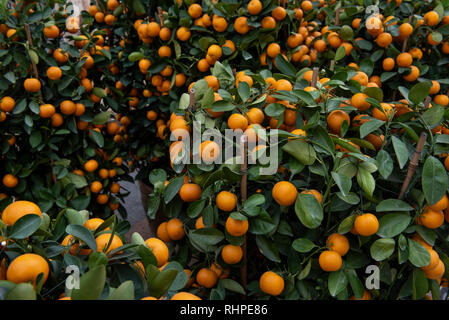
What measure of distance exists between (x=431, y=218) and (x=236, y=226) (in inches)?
17.6

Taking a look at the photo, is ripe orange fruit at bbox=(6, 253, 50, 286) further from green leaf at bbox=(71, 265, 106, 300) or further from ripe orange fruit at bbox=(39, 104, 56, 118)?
ripe orange fruit at bbox=(39, 104, 56, 118)

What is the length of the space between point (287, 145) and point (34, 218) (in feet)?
1.79

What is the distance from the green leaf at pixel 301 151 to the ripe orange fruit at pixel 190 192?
0.26 m

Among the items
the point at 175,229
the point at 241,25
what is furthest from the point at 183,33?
the point at 175,229

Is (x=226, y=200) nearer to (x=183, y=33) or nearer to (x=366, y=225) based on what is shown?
(x=366, y=225)

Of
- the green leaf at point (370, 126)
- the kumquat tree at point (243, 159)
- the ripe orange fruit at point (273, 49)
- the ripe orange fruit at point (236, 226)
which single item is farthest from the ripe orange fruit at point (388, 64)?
the ripe orange fruit at point (236, 226)

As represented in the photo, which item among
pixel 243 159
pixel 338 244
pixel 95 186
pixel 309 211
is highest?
pixel 243 159

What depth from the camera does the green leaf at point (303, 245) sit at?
802 mm

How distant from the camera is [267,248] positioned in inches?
33.3

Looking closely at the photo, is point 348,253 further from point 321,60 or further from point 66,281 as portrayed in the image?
point 321,60

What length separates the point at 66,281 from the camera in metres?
0.55

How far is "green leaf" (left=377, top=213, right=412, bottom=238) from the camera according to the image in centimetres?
78

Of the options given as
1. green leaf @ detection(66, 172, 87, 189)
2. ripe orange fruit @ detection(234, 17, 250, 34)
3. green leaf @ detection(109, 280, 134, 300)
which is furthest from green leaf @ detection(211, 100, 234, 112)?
green leaf @ detection(66, 172, 87, 189)

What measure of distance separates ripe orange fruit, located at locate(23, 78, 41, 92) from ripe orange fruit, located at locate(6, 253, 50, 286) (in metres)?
1.13
